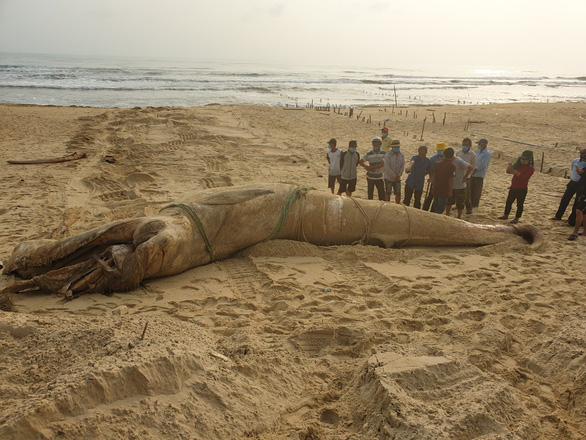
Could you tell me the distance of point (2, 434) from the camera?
257cm

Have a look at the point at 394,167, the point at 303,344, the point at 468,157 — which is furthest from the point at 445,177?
the point at 303,344

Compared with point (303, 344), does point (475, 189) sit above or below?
above

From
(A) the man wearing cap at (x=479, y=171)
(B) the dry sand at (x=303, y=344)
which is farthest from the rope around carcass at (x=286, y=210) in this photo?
(A) the man wearing cap at (x=479, y=171)

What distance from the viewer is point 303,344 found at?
4305 millimetres

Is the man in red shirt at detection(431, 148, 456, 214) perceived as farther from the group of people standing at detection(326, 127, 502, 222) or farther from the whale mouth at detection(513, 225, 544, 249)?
the whale mouth at detection(513, 225, 544, 249)

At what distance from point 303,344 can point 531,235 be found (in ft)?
17.5

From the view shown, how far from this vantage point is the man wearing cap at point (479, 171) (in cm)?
954

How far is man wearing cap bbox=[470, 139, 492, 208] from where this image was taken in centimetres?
954

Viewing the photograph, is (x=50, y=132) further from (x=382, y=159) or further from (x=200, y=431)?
(x=200, y=431)

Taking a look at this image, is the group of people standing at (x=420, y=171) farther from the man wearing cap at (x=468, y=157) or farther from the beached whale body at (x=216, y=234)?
the beached whale body at (x=216, y=234)

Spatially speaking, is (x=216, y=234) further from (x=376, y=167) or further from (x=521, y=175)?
(x=521, y=175)

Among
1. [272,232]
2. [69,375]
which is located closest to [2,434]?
[69,375]

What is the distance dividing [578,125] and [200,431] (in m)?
25.5

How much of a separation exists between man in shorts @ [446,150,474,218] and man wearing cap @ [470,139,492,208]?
2.50 feet
